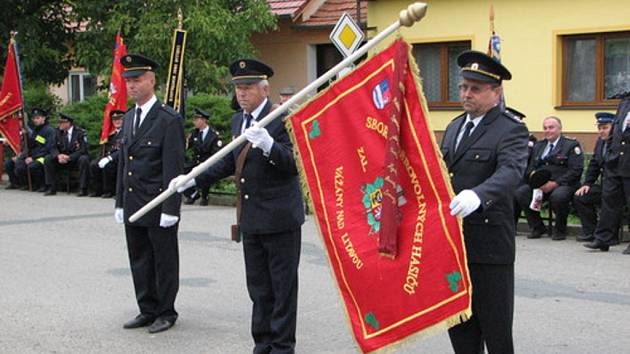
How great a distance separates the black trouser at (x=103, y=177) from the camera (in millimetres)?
17500

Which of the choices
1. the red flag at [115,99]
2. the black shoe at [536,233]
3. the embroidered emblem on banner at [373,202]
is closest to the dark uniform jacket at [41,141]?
the red flag at [115,99]

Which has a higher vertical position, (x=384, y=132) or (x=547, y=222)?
(x=384, y=132)

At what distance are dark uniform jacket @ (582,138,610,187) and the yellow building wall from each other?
549cm

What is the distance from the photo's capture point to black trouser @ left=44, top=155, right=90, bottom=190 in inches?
711

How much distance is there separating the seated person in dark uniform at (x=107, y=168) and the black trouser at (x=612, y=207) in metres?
8.97

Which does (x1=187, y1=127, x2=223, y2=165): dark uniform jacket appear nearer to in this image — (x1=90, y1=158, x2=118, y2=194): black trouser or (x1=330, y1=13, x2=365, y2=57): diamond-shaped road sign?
(x1=90, y1=158, x2=118, y2=194): black trouser

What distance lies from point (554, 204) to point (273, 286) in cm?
675

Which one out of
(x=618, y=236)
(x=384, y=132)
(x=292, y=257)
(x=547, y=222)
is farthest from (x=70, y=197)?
(x=384, y=132)

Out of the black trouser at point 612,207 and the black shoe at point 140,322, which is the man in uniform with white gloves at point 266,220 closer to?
the black shoe at point 140,322

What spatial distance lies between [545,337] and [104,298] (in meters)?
3.84

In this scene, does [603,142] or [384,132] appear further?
[603,142]

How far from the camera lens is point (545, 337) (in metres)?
7.13

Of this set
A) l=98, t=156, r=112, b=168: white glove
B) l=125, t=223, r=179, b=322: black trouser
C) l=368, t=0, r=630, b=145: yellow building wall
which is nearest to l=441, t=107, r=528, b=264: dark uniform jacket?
l=125, t=223, r=179, b=322: black trouser

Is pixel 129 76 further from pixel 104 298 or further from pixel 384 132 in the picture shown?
pixel 384 132
